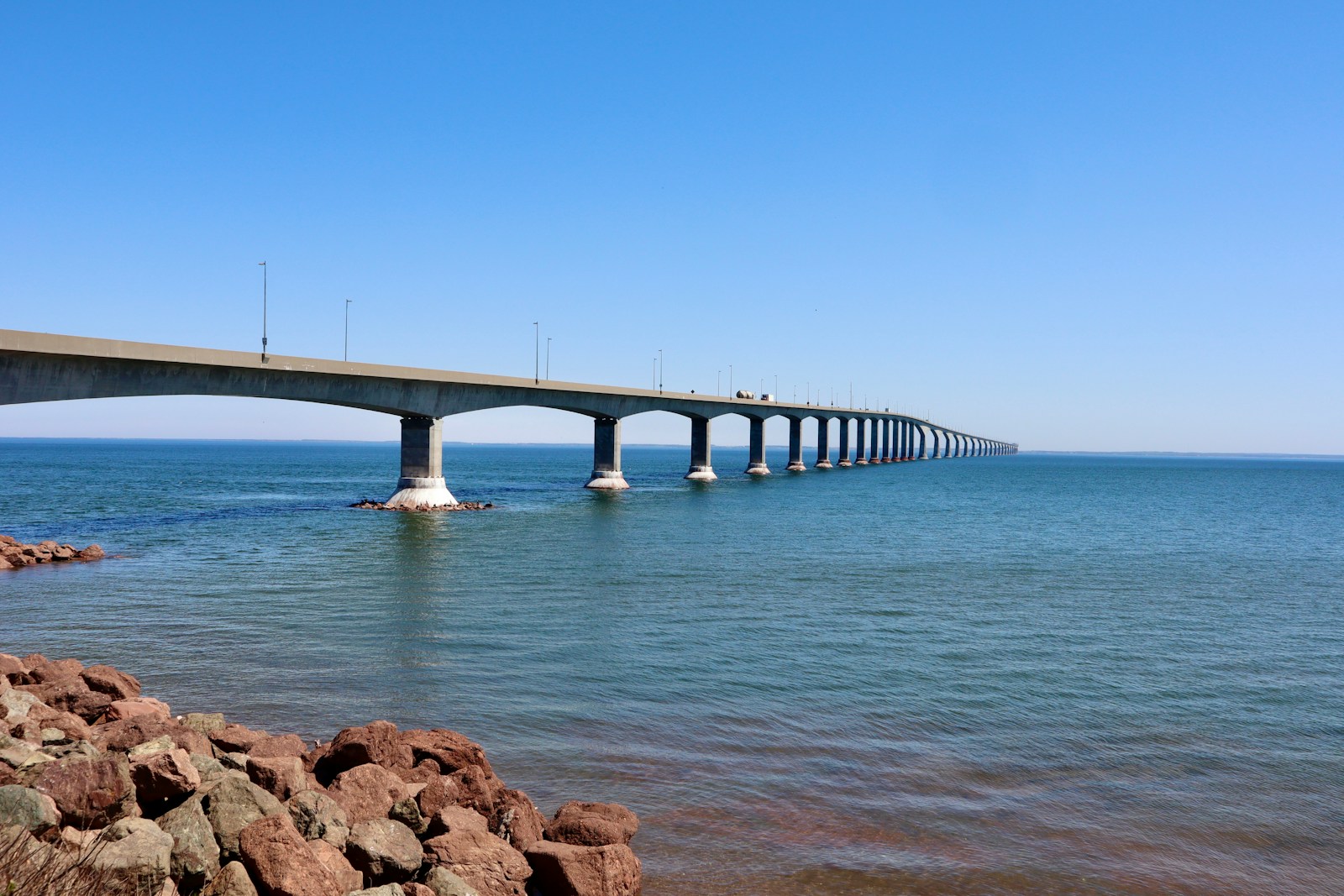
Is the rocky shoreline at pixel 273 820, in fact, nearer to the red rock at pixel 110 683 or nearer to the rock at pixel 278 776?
the rock at pixel 278 776

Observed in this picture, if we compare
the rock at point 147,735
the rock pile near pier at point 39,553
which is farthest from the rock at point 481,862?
the rock pile near pier at point 39,553

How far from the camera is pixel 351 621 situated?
946 inches

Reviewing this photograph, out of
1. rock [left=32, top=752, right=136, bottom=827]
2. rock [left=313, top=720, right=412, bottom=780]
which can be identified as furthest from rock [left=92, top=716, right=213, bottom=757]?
rock [left=32, top=752, right=136, bottom=827]

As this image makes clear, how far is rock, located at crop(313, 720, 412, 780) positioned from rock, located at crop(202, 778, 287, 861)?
6.02 feet

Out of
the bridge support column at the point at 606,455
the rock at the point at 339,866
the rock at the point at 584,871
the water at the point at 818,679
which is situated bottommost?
the water at the point at 818,679

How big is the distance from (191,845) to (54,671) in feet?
28.5

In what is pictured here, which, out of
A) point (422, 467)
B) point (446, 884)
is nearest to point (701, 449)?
point (422, 467)

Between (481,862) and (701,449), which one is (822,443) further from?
(481,862)

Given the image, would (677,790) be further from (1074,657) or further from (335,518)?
(335,518)

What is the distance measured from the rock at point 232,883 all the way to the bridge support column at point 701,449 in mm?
99527

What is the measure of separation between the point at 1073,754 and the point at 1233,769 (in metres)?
2.16

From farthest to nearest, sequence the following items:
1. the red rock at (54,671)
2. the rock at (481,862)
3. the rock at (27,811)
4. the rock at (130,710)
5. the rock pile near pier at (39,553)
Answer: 1. the rock pile near pier at (39,553)
2. the red rock at (54,671)
3. the rock at (130,710)
4. the rock at (481,862)
5. the rock at (27,811)

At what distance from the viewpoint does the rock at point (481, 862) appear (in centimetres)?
876

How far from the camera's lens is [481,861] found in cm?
894
